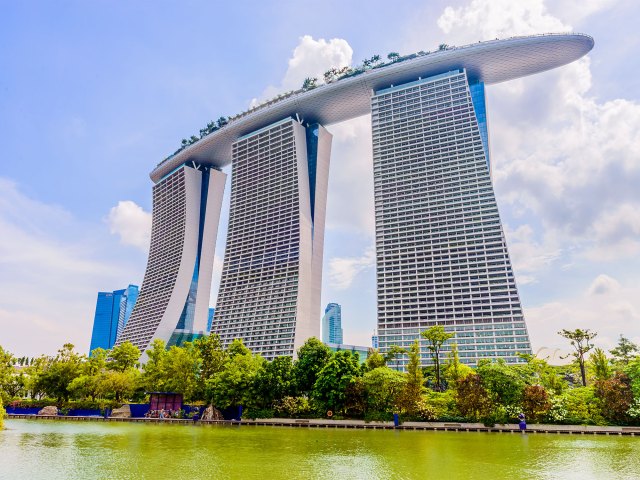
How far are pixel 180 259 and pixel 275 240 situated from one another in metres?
29.6

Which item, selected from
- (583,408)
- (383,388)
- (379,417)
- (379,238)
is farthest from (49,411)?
(583,408)

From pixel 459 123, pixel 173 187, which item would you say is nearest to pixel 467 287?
pixel 459 123

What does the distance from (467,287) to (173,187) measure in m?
85.8

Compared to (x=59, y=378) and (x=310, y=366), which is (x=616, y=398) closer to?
(x=310, y=366)

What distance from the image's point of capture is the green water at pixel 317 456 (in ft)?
75.8

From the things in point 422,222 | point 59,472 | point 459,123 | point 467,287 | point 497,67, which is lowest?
point 59,472

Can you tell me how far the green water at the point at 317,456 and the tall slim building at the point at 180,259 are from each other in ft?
258

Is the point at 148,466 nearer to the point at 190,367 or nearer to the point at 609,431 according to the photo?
the point at 609,431

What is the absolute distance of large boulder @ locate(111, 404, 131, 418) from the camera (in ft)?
212

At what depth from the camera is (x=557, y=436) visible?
131 ft

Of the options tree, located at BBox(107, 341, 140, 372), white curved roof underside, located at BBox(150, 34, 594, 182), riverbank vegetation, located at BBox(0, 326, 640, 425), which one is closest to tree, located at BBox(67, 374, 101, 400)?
riverbank vegetation, located at BBox(0, 326, 640, 425)

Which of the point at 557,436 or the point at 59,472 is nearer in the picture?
the point at 59,472

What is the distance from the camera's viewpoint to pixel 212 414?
190 feet

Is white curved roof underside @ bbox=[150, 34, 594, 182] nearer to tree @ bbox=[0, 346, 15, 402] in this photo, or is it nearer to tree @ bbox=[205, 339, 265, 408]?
tree @ bbox=[205, 339, 265, 408]
